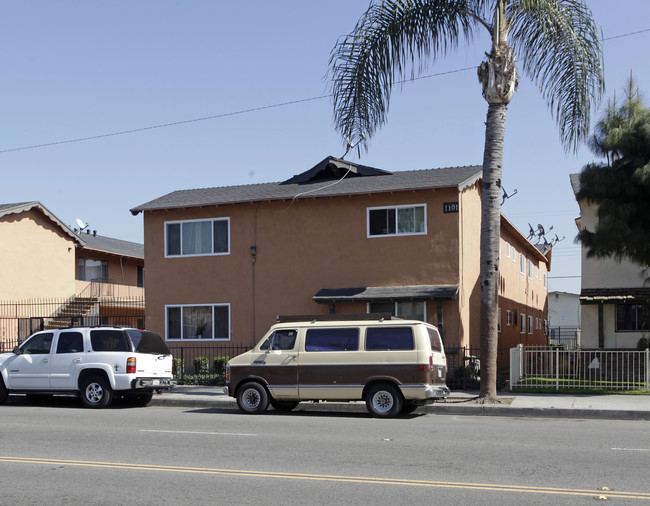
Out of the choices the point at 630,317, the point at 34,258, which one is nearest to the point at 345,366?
the point at 630,317

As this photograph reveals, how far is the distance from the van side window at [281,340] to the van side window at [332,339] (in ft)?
1.08

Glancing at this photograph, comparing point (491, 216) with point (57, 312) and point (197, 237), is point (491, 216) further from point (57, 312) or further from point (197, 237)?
point (57, 312)

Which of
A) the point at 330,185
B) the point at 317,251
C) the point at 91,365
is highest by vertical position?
the point at 330,185

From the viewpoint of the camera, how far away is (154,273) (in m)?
26.0

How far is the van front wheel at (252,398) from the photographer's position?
1595cm

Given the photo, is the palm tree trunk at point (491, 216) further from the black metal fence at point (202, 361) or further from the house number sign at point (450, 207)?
the black metal fence at point (202, 361)

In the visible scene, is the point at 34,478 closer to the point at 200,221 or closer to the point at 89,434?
the point at 89,434

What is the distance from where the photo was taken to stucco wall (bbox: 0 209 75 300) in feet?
107

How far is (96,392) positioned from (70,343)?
1.32 m

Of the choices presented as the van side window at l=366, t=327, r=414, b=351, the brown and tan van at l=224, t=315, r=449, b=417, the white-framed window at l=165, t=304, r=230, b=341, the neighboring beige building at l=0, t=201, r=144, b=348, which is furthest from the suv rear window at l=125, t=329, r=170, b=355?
the neighboring beige building at l=0, t=201, r=144, b=348

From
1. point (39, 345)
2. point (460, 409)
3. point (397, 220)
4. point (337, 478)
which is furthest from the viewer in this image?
point (397, 220)

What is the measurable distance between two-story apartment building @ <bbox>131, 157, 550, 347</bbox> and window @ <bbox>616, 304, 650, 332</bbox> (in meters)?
4.97

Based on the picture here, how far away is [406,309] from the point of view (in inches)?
889

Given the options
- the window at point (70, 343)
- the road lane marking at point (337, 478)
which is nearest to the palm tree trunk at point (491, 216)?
the window at point (70, 343)
